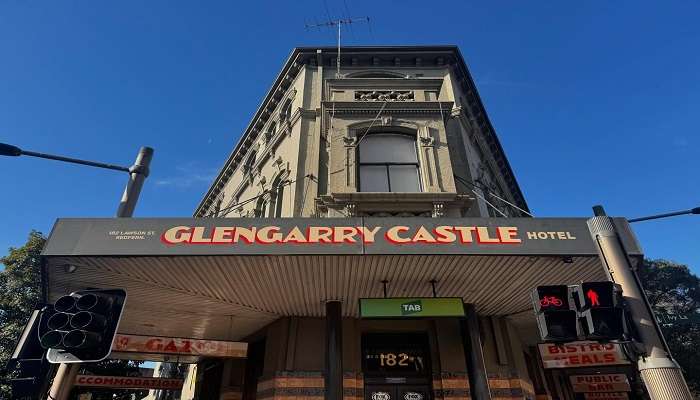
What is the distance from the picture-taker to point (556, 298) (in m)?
4.43

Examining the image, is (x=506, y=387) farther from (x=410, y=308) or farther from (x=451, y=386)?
(x=410, y=308)

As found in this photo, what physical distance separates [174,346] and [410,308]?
20.0ft

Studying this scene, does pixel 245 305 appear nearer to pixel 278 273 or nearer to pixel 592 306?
pixel 278 273

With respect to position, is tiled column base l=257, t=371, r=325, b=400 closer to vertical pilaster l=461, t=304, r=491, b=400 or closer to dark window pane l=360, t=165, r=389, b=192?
vertical pilaster l=461, t=304, r=491, b=400

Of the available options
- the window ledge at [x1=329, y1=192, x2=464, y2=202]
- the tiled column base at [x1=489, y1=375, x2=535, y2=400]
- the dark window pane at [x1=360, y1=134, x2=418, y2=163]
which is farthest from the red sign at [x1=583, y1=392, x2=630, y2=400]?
the dark window pane at [x1=360, y1=134, x2=418, y2=163]

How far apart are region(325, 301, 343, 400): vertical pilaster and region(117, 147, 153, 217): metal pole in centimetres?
490

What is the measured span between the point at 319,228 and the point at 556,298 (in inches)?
179

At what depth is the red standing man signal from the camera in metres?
4.25

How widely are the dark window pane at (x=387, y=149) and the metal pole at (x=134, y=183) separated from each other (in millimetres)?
6758

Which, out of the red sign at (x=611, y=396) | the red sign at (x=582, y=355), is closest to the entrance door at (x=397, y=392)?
the red sign at (x=582, y=355)

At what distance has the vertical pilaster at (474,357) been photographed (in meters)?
8.58

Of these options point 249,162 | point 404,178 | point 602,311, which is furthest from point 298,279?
point 249,162

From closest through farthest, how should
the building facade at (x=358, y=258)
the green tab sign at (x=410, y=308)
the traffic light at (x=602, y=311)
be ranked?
the traffic light at (x=602, y=311)
the building facade at (x=358, y=258)
the green tab sign at (x=410, y=308)

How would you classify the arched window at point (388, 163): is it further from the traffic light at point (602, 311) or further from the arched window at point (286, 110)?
the traffic light at point (602, 311)
